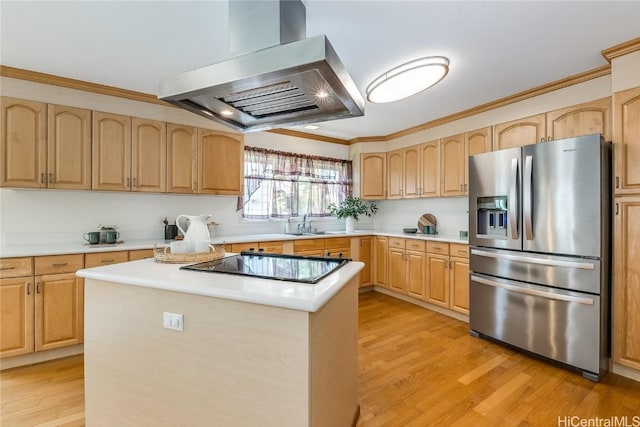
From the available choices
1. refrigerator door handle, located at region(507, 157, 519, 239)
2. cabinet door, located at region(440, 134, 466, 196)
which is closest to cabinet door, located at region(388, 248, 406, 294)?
cabinet door, located at region(440, 134, 466, 196)

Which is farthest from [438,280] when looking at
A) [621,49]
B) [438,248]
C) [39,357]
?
[39,357]

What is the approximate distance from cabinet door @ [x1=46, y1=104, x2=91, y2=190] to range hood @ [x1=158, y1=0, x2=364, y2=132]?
1.93 metres

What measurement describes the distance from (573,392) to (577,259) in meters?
0.96

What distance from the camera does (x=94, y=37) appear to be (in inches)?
81.6

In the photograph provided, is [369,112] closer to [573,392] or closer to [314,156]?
[314,156]

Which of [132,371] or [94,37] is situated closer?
[132,371]

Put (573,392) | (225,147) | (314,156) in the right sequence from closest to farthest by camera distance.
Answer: (573,392)
(225,147)
(314,156)

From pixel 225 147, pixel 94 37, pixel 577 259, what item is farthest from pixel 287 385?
pixel 225 147

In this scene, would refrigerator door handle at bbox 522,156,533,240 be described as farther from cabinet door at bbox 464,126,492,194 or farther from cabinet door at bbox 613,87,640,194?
cabinet door at bbox 464,126,492,194

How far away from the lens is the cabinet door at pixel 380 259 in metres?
4.27

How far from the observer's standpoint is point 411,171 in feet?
14.1

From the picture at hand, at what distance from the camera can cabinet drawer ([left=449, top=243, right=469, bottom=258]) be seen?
3195 millimetres

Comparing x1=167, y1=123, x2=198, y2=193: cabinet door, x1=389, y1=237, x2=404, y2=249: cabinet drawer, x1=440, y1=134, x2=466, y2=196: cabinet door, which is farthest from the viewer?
x1=389, y1=237, x2=404, y2=249: cabinet drawer

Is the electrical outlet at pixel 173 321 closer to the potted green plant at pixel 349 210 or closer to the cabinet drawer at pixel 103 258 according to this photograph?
the cabinet drawer at pixel 103 258
